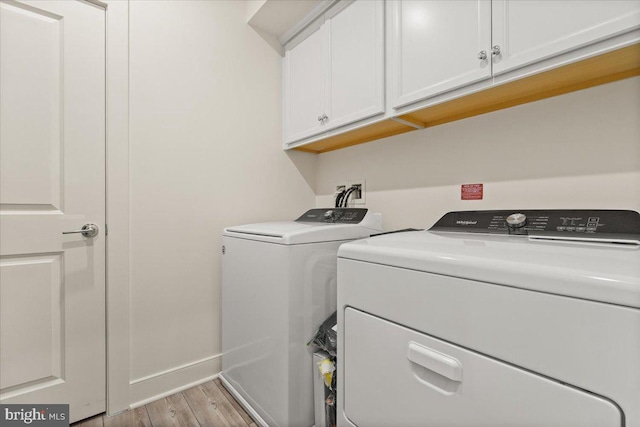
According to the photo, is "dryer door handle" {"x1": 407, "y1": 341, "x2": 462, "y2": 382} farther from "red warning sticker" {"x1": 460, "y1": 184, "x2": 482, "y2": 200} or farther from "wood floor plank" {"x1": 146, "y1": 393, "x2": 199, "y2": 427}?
"wood floor plank" {"x1": 146, "y1": 393, "x2": 199, "y2": 427}

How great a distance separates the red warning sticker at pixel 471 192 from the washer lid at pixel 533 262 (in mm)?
507

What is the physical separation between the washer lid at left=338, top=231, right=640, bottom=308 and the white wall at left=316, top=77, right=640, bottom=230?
0.44 m

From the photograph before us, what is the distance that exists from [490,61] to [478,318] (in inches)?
36.0

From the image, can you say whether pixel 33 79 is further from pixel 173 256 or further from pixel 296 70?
pixel 296 70

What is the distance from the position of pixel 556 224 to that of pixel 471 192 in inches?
17.6

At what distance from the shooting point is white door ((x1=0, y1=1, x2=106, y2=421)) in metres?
1.26

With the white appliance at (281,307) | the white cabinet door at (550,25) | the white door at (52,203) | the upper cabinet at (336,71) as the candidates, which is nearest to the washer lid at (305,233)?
the white appliance at (281,307)

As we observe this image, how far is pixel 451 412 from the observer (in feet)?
2.26

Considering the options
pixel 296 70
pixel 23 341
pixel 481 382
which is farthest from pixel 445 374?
pixel 296 70

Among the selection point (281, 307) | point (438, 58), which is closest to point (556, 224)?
point (438, 58)

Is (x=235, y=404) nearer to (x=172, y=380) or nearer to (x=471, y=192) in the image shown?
(x=172, y=380)

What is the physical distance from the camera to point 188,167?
1.69 metres

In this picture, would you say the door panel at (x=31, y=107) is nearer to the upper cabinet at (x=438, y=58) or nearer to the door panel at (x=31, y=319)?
the door panel at (x=31, y=319)

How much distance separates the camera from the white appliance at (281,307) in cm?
122
